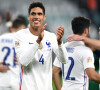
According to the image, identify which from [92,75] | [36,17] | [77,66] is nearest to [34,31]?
[36,17]

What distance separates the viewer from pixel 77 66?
3.91 meters

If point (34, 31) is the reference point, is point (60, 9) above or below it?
above

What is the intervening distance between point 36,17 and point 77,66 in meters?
0.86

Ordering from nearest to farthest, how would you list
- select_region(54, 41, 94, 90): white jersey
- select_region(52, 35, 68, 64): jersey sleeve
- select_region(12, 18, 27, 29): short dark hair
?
select_region(52, 35, 68, 64): jersey sleeve < select_region(54, 41, 94, 90): white jersey < select_region(12, 18, 27, 29): short dark hair

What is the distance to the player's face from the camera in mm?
3709

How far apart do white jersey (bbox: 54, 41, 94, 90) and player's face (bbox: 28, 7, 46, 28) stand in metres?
0.59

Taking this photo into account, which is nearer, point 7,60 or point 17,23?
point 7,60

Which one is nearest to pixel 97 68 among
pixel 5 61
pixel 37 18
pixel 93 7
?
pixel 5 61

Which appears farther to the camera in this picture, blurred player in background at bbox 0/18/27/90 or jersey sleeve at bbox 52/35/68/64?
blurred player in background at bbox 0/18/27/90

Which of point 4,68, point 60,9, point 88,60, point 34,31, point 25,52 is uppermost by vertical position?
point 60,9

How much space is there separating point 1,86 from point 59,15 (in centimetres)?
984

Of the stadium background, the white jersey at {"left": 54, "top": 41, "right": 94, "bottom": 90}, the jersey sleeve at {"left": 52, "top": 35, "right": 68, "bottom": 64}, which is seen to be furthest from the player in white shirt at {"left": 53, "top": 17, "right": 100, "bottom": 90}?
→ the stadium background

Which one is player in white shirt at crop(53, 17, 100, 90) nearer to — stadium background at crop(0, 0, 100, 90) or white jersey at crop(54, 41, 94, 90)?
white jersey at crop(54, 41, 94, 90)

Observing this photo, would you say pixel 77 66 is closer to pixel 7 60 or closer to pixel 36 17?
pixel 36 17
